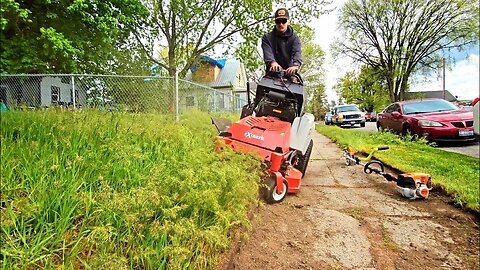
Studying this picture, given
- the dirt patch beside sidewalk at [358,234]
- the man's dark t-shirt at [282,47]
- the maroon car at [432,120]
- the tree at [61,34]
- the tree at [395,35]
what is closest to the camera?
the tree at [61,34]

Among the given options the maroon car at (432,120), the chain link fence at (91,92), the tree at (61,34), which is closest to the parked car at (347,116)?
the maroon car at (432,120)

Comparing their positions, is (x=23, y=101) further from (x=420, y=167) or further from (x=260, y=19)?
(x=260, y=19)

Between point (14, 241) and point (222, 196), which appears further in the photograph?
point (222, 196)

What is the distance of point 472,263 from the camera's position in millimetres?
1764

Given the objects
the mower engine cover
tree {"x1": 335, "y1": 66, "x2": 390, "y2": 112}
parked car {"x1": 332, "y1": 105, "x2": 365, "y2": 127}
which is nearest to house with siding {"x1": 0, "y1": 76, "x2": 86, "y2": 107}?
the mower engine cover

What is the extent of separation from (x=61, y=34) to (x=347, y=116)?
52.3 ft

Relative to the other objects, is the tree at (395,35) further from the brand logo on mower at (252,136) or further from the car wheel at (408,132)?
the brand logo on mower at (252,136)

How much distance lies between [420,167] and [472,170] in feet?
1.69

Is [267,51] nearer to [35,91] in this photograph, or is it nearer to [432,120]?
[35,91]

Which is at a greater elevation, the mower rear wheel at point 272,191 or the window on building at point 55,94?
the window on building at point 55,94

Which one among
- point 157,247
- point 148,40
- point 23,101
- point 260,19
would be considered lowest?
point 157,247

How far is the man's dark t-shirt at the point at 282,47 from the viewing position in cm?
304

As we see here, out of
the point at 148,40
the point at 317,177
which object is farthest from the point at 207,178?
the point at 317,177

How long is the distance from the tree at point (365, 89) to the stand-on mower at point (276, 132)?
20.9m
